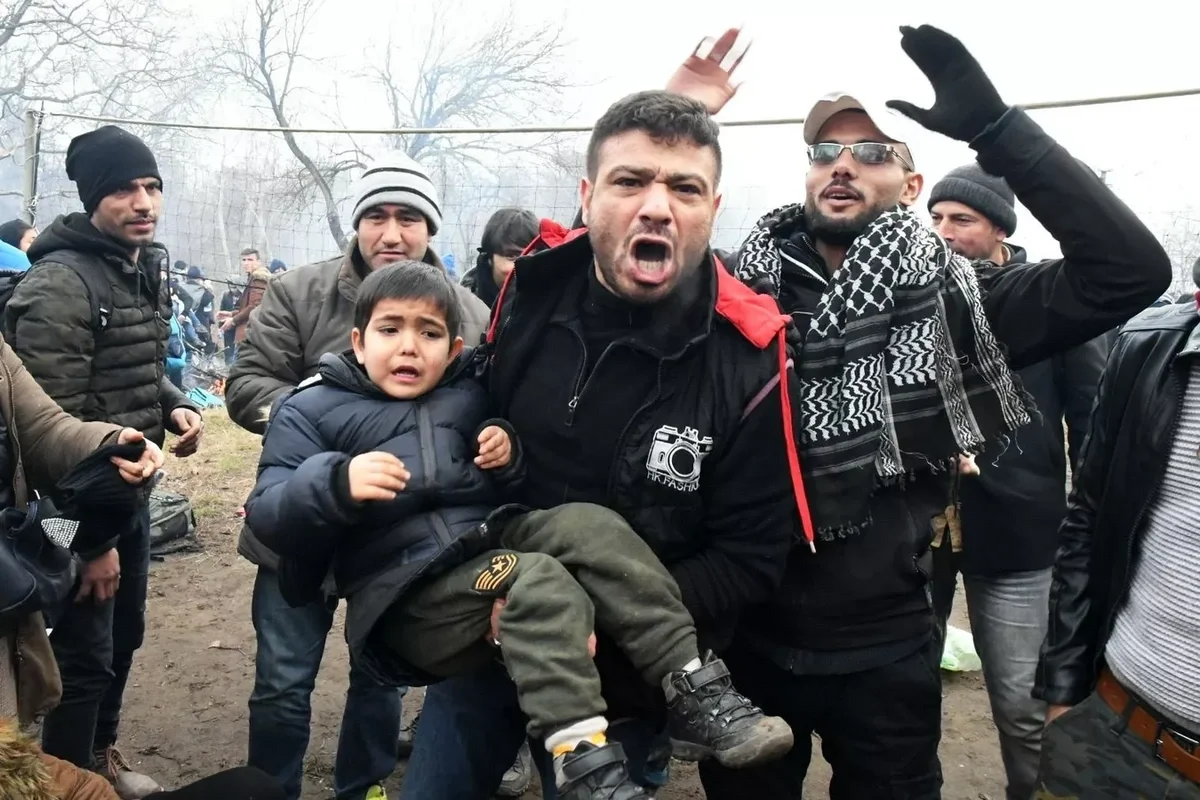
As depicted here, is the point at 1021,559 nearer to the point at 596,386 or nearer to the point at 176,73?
the point at 596,386

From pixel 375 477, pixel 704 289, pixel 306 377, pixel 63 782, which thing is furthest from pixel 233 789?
pixel 704 289

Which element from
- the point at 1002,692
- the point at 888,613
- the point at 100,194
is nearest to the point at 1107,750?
the point at 888,613

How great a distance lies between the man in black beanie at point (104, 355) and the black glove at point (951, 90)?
9.20ft

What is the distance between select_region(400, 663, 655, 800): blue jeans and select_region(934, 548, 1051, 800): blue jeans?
159 centimetres

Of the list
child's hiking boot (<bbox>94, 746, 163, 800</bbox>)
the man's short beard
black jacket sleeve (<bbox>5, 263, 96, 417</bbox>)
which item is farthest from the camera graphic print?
child's hiking boot (<bbox>94, 746, 163, 800</bbox>)

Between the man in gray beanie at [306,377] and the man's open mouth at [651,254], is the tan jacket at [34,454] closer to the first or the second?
the man in gray beanie at [306,377]

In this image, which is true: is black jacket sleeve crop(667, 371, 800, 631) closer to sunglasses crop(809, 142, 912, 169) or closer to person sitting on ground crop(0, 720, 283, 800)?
sunglasses crop(809, 142, 912, 169)

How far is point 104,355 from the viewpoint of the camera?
3178mm

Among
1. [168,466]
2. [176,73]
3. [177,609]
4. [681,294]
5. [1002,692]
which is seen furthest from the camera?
[176,73]

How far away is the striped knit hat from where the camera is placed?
9.96 ft

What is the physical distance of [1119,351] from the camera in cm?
213

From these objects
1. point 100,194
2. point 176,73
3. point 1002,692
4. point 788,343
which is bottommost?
point 1002,692

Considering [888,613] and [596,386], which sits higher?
[596,386]

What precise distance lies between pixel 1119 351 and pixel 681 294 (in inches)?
44.1
